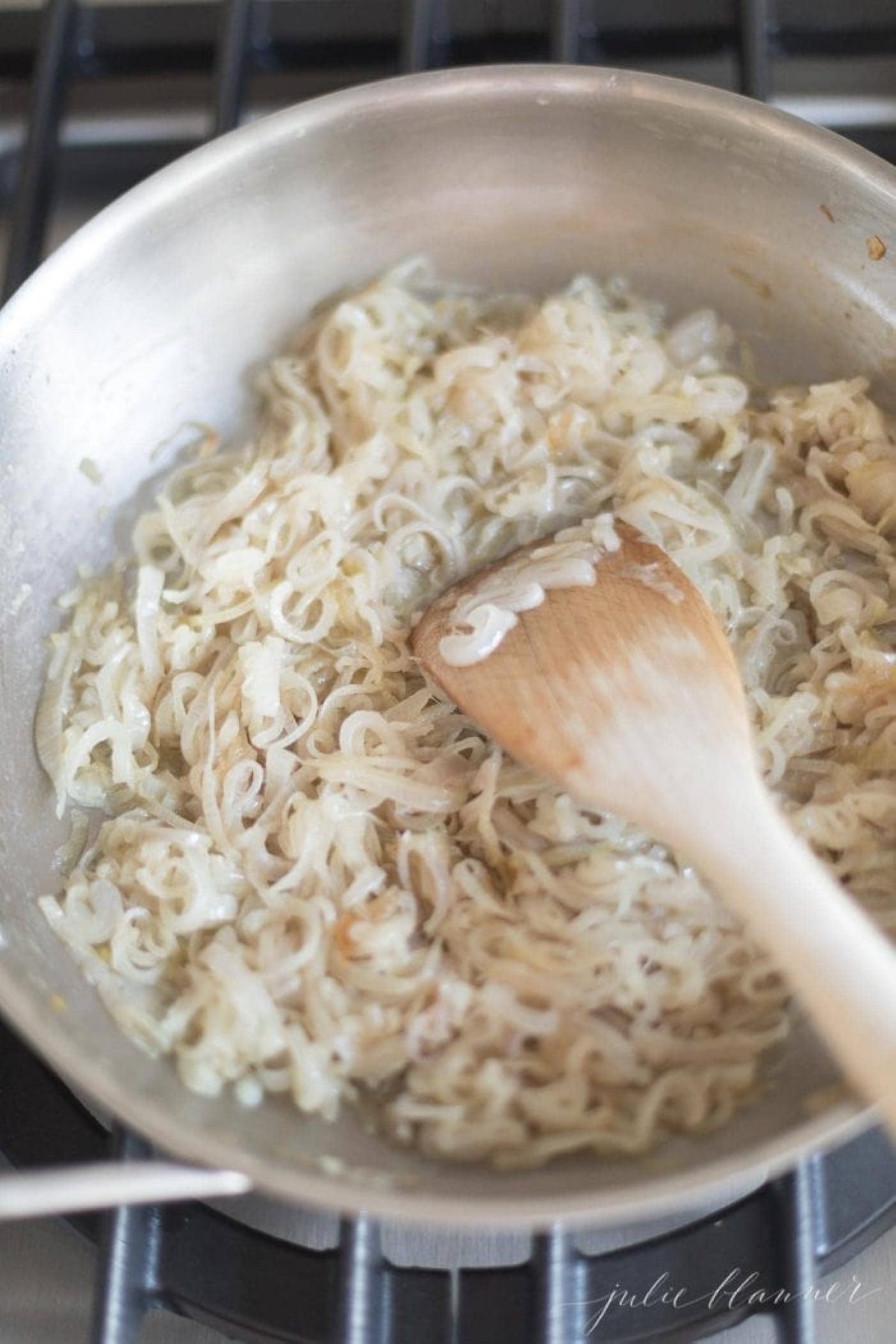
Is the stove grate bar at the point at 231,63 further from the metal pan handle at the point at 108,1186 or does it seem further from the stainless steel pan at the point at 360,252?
the metal pan handle at the point at 108,1186

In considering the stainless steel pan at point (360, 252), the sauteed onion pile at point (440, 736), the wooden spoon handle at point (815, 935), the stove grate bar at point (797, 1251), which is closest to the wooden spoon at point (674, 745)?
the wooden spoon handle at point (815, 935)

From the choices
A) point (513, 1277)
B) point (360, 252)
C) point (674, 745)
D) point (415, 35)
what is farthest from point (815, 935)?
point (415, 35)

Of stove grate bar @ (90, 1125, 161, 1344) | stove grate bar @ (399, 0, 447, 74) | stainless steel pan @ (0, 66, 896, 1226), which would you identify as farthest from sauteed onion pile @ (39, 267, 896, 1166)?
stove grate bar @ (399, 0, 447, 74)

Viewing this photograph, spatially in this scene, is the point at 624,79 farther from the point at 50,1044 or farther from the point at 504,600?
the point at 50,1044

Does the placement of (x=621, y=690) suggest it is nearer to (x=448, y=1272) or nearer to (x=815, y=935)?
(x=815, y=935)

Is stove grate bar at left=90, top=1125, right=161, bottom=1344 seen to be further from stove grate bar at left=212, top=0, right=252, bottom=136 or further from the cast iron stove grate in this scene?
stove grate bar at left=212, top=0, right=252, bottom=136
